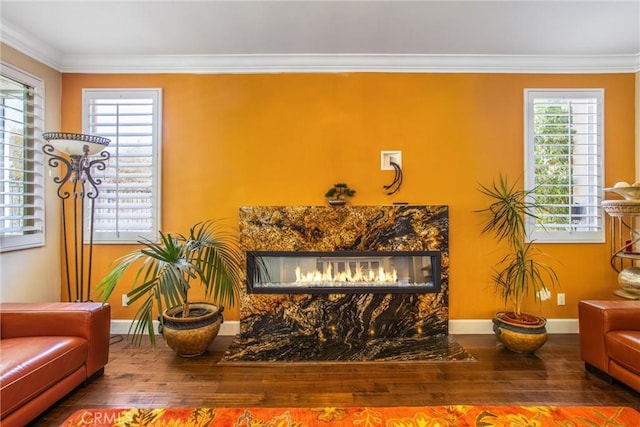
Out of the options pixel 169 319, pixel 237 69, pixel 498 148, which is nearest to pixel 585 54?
pixel 498 148

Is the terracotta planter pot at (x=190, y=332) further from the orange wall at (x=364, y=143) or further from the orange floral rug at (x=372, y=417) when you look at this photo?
the orange floral rug at (x=372, y=417)

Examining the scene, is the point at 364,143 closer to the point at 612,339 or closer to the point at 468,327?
the point at 468,327

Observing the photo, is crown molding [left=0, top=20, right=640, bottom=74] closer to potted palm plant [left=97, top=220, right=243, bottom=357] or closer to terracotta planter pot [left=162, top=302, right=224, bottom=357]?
potted palm plant [left=97, top=220, right=243, bottom=357]

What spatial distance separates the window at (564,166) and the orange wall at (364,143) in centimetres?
10

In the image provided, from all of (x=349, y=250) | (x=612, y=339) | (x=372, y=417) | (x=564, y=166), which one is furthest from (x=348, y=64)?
(x=612, y=339)

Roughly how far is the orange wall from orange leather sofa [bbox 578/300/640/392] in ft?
2.61

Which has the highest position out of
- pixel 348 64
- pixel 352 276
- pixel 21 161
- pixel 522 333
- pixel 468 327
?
pixel 348 64

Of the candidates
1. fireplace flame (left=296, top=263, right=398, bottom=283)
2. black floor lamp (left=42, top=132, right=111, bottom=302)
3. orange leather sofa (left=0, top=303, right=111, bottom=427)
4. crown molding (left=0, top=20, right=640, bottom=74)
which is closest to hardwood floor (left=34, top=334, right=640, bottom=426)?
orange leather sofa (left=0, top=303, right=111, bottom=427)

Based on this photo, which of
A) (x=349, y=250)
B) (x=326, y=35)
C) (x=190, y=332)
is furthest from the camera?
(x=349, y=250)

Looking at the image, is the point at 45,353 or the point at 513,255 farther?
the point at 513,255

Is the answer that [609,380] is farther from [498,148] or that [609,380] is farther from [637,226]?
[498,148]

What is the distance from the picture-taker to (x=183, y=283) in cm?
218

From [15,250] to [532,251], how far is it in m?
4.78

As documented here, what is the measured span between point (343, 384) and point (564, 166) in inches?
117
